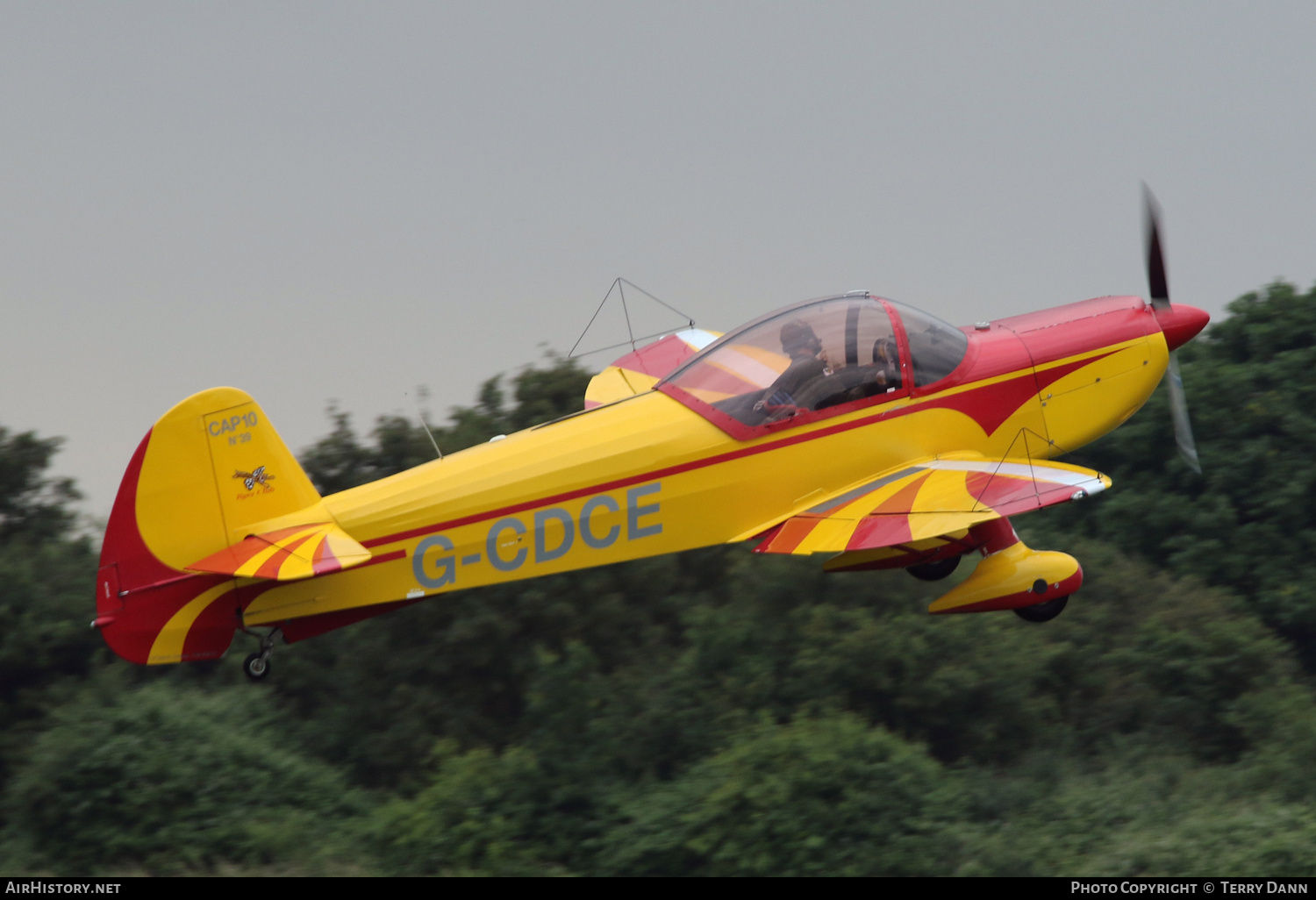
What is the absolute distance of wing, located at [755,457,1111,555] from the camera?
26.8ft

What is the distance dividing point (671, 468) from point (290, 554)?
2.71m

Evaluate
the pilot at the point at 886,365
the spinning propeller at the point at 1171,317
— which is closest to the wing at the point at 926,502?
the pilot at the point at 886,365

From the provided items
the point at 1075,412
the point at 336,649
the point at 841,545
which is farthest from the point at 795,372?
the point at 336,649

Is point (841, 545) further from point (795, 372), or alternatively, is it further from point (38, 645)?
point (38, 645)

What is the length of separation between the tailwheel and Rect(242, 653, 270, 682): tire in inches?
216

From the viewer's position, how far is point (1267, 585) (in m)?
13.1

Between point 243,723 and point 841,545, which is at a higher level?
point 841,545

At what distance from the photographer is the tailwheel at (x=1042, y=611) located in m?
9.23

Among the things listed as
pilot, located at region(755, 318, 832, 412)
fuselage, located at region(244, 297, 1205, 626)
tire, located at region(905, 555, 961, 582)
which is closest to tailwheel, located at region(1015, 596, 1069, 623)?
fuselage, located at region(244, 297, 1205, 626)

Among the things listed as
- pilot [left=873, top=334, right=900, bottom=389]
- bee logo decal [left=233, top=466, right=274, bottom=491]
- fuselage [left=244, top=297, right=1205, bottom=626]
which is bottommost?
fuselage [left=244, top=297, right=1205, bottom=626]

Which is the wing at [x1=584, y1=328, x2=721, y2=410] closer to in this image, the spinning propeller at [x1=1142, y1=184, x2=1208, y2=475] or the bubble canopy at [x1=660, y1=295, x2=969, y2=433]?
the bubble canopy at [x1=660, y1=295, x2=969, y2=433]

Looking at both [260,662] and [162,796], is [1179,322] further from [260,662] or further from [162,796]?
[162,796]

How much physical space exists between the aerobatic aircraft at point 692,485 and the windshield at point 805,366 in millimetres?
16
